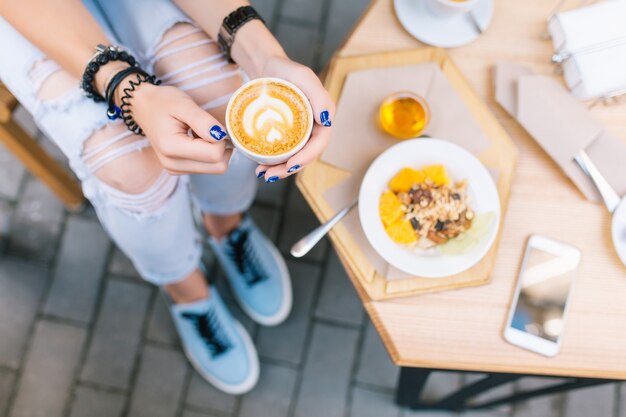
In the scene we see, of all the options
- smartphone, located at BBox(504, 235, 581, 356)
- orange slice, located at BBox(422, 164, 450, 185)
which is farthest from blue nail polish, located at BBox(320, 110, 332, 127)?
smartphone, located at BBox(504, 235, 581, 356)

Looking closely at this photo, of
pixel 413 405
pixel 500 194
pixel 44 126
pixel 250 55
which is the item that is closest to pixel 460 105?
pixel 500 194

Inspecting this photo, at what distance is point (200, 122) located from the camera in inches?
40.4

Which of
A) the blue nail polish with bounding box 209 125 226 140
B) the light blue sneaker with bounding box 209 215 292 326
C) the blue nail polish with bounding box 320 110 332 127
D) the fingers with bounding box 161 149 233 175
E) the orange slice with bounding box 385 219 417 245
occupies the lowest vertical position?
the light blue sneaker with bounding box 209 215 292 326

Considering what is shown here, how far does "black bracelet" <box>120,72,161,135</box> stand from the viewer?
1103 mm

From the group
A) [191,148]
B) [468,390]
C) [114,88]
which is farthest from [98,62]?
[468,390]

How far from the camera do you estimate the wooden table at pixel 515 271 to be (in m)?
1.09

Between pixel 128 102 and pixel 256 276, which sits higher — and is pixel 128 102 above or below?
above

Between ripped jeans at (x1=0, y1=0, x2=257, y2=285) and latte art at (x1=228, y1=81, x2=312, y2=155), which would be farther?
ripped jeans at (x1=0, y1=0, x2=257, y2=285)

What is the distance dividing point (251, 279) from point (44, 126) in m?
0.95

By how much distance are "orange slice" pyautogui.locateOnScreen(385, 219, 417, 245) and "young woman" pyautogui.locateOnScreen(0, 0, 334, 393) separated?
233 mm

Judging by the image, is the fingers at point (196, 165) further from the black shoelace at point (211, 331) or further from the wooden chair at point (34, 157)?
the black shoelace at point (211, 331)

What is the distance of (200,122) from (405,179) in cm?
45

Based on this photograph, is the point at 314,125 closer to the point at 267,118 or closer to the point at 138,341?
the point at 267,118

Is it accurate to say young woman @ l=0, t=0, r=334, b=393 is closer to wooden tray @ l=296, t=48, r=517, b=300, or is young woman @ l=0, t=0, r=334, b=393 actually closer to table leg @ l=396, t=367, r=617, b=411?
wooden tray @ l=296, t=48, r=517, b=300
